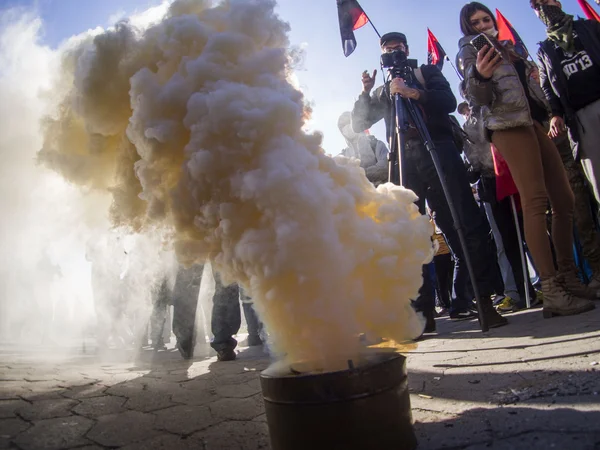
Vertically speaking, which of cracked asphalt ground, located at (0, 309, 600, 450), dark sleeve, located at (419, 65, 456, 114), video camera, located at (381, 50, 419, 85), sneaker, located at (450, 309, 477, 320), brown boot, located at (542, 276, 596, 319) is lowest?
sneaker, located at (450, 309, 477, 320)

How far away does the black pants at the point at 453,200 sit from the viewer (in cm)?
319

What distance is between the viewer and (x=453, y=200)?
329 centimetres

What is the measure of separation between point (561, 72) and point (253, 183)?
9.93 ft

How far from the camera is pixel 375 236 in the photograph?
139cm

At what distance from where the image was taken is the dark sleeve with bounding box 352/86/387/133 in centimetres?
366

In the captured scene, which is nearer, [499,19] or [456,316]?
[456,316]

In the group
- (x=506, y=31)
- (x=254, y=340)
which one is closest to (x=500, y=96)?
(x=254, y=340)

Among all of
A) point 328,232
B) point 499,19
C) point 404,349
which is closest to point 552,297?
point 404,349

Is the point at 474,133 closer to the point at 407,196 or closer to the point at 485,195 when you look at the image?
the point at 485,195

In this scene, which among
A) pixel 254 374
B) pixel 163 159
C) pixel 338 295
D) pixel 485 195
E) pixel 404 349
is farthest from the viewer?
pixel 485 195

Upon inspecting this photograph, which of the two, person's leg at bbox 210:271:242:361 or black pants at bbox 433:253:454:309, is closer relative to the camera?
person's leg at bbox 210:271:242:361

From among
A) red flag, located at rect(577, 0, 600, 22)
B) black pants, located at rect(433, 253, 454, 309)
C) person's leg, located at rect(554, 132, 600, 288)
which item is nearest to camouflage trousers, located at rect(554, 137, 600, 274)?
person's leg, located at rect(554, 132, 600, 288)

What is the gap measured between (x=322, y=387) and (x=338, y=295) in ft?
0.94

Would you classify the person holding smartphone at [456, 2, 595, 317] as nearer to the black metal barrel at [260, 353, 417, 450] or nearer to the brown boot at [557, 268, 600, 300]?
the brown boot at [557, 268, 600, 300]
